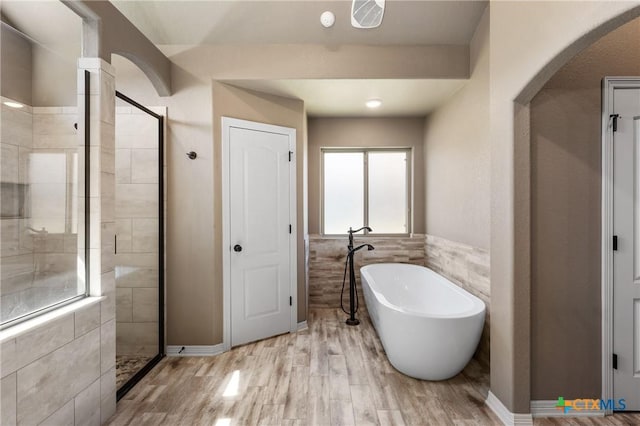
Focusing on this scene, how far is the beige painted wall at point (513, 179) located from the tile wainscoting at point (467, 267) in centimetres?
41

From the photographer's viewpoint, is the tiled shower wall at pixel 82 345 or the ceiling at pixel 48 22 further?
the ceiling at pixel 48 22

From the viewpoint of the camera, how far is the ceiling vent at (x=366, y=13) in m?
1.83

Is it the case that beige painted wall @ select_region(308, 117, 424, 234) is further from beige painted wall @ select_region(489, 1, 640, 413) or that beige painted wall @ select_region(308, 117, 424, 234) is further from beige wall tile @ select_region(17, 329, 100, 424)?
beige wall tile @ select_region(17, 329, 100, 424)

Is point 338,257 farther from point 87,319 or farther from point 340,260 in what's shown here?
point 87,319

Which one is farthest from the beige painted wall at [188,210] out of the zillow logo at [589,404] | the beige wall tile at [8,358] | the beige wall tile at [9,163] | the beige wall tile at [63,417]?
the zillow logo at [589,404]

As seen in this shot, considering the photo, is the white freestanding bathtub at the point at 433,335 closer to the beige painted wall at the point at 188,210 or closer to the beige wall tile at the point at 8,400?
the beige painted wall at the point at 188,210

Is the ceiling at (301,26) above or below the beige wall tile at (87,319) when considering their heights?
above

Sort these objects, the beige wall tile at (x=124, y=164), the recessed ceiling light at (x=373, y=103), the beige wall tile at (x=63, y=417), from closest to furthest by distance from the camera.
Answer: the beige wall tile at (x=63, y=417)
the beige wall tile at (x=124, y=164)
the recessed ceiling light at (x=373, y=103)

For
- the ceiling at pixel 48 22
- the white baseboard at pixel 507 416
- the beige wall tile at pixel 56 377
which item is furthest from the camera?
the white baseboard at pixel 507 416

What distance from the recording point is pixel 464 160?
2.80 meters

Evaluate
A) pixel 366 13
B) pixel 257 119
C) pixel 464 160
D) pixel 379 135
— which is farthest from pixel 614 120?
pixel 257 119

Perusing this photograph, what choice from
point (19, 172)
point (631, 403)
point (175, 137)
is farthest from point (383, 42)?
point (631, 403)

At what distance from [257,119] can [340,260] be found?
2051 mm

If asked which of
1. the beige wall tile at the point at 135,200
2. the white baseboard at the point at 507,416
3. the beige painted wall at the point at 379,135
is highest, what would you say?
the beige painted wall at the point at 379,135
